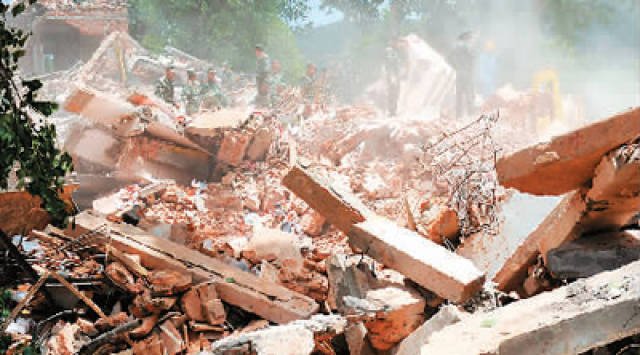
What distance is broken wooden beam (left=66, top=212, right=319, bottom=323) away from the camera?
127 inches

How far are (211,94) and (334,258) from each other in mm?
7173

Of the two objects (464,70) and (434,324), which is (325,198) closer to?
(434,324)

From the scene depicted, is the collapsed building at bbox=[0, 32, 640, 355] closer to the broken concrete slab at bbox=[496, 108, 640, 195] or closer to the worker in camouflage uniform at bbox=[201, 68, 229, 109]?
the broken concrete slab at bbox=[496, 108, 640, 195]

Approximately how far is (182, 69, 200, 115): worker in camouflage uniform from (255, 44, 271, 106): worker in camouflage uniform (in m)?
1.77

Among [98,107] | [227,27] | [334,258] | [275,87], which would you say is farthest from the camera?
[227,27]

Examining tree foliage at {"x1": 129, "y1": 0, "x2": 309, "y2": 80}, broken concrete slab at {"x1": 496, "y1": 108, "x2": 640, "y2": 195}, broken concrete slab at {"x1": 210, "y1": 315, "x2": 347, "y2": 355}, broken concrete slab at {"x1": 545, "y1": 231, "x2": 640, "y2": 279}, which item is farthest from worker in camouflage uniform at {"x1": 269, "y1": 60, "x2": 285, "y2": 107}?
broken concrete slab at {"x1": 545, "y1": 231, "x2": 640, "y2": 279}

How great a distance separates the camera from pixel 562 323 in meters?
1.60

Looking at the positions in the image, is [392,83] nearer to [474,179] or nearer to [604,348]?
[474,179]

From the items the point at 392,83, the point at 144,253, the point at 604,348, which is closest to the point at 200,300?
the point at 144,253

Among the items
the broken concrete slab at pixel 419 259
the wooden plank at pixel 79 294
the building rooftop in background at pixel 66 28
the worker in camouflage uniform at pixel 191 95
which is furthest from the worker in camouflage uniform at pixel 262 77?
the wooden plank at pixel 79 294

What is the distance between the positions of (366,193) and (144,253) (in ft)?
10.1

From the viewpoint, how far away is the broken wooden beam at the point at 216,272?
3.23 meters

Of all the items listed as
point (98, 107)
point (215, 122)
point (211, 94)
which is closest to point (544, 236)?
point (215, 122)

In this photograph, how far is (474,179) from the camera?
434cm
